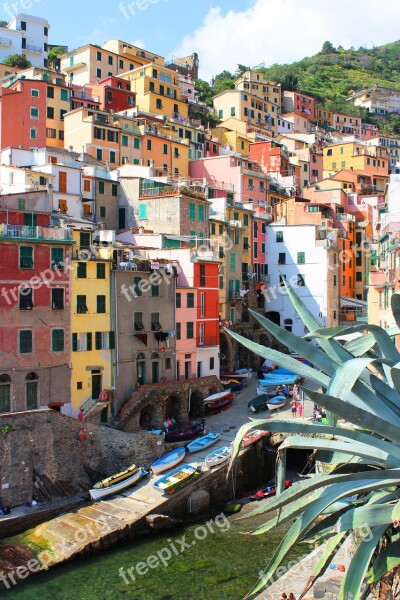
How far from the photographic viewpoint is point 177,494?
102 feet

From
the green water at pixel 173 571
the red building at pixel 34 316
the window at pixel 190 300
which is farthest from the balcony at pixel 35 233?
the green water at pixel 173 571

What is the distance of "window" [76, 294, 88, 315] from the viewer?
3684 centimetres

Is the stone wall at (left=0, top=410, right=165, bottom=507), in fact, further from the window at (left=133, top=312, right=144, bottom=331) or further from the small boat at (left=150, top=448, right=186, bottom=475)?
the window at (left=133, top=312, right=144, bottom=331)

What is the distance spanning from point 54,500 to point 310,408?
18.3m

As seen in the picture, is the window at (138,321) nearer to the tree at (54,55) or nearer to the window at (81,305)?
the window at (81,305)

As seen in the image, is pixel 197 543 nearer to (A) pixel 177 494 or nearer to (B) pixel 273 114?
(A) pixel 177 494

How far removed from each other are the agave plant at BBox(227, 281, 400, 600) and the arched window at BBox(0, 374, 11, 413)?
25053mm

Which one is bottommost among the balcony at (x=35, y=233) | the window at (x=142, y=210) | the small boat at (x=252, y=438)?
the small boat at (x=252, y=438)

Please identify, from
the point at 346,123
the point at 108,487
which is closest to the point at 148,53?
the point at 346,123

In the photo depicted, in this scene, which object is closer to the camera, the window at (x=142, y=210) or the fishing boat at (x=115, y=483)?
the fishing boat at (x=115, y=483)

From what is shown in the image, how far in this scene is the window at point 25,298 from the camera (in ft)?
112

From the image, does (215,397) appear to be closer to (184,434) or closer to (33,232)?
(184,434)

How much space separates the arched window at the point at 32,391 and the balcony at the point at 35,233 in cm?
737

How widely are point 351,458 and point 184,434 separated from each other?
27870 millimetres
